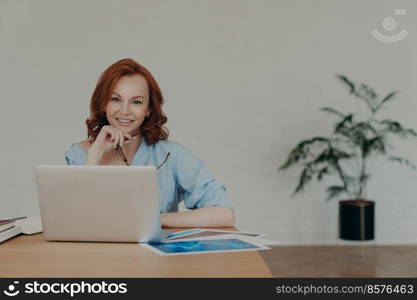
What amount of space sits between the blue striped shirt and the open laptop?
0.83 meters

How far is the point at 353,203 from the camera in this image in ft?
17.2

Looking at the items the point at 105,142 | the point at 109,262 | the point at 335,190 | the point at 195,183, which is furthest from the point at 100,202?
the point at 335,190

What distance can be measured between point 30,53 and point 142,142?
11.2 feet

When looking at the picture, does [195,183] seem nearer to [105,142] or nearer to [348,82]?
[105,142]

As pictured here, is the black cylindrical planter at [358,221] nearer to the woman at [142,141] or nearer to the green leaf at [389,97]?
the green leaf at [389,97]

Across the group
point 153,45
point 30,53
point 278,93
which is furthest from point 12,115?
point 278,93

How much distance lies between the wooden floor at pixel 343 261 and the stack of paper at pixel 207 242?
2.86 meters

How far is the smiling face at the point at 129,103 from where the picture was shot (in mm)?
2424

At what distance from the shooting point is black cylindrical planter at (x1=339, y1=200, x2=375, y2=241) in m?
5.11

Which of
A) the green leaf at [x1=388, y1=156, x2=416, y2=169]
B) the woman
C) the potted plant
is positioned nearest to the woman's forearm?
the woman

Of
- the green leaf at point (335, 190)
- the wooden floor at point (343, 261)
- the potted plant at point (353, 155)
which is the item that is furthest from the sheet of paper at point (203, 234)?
the green leaf at point (335, 190)

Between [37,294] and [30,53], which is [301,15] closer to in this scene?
[30,53]

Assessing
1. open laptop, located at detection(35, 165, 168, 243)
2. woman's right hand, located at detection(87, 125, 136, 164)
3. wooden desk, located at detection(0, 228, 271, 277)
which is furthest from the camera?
woman's right hand, located at detection(87, 125, 136, 164)

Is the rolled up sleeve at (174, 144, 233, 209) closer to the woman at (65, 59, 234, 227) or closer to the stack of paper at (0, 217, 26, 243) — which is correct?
the woman at (65, 59, 234, 227)
